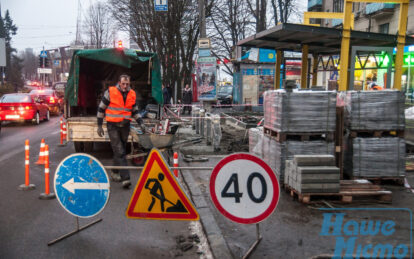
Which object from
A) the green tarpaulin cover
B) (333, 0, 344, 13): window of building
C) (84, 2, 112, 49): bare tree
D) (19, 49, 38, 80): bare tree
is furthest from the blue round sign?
(19, 49, 38, 80): bare tree

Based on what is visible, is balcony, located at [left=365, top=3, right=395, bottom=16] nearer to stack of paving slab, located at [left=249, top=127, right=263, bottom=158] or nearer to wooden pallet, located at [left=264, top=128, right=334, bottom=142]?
stack of paving slab, located at [left=249, top=127, right=263, bottom=158]

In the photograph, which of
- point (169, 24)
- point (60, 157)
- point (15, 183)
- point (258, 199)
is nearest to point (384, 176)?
point (258, 199)

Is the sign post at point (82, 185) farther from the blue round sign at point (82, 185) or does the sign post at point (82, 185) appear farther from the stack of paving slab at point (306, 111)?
the stack of paving slab at point (306, 111)

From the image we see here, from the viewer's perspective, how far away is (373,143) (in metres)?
7.71

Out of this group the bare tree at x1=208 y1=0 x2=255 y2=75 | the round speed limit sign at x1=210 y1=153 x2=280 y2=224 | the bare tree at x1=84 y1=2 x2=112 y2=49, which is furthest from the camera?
the bare tree at x1=84 y1=2 x2=112 y2=49

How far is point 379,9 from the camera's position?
3027 cm

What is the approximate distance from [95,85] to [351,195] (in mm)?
9655

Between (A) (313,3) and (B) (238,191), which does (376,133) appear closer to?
(B) (238,191)

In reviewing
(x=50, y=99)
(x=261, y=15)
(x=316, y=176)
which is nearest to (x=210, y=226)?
(x=316, y=176)

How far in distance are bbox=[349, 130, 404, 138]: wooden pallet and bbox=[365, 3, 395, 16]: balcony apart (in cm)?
2548

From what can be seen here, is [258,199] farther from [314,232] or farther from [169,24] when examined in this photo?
[169,24]

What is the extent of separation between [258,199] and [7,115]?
17.4 metres

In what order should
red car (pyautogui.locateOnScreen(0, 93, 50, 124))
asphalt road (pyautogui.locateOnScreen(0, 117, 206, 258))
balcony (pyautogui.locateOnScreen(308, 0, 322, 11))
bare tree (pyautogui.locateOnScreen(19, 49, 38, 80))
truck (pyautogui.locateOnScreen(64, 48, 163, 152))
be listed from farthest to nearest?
bare tree (pyautogui.locateOnScreen(19, 49, 38, 80))
balcony (pyautogui.locateOnScreen(308, 0, 322, 11))
red car (pyautogui.locateOnScreen(0, 93, 50, 124))
truck (pyautogui.locateOnScreen(64, 48, 163, 152))
asphalt road (pyautogui.locateOnScreen(0, 117, 206, 258))

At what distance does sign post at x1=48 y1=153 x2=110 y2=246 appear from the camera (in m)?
4.77
